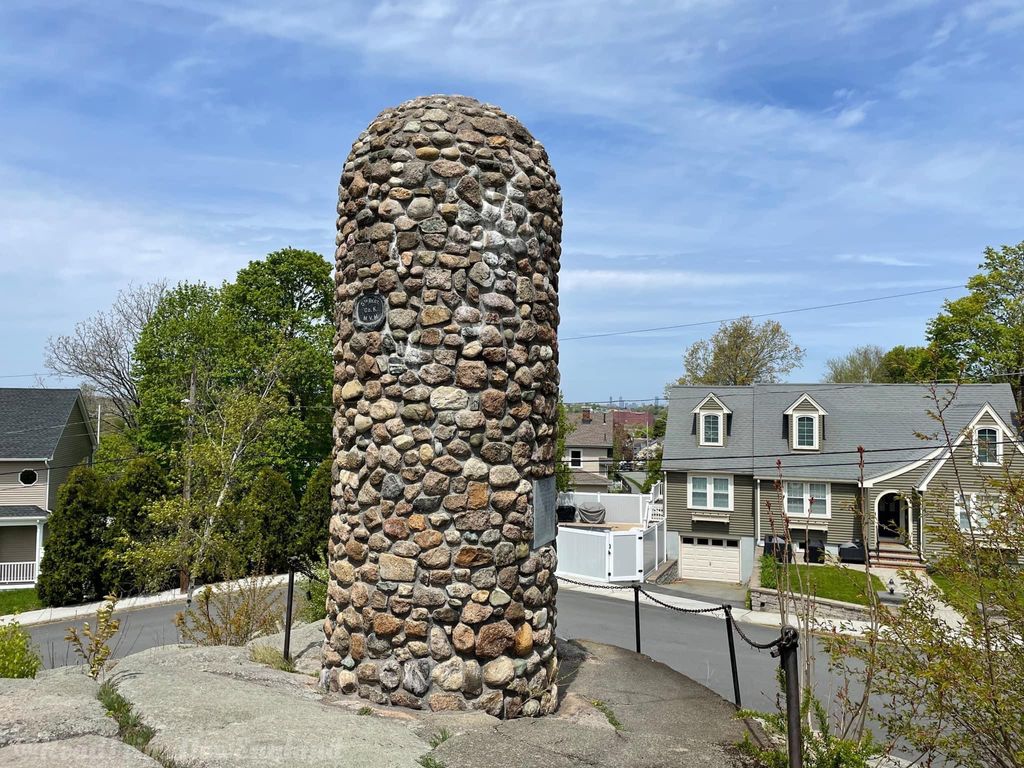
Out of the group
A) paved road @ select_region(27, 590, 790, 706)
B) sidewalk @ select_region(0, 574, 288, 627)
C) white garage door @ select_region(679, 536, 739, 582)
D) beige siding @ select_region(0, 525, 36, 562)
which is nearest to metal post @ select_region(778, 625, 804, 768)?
paved road @ select_region(27, 590, 790, 706)

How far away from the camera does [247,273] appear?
94.0 feet

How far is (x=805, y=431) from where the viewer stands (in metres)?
27.1

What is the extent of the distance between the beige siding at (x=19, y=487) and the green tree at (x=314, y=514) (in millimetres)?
10847

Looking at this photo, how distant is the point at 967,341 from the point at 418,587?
3834 cm

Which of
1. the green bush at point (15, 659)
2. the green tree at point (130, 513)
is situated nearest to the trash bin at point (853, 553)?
the green tree at point (130, 513)

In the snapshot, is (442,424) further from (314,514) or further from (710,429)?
(710,429)

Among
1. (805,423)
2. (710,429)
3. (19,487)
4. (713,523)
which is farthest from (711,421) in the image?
(19,487)

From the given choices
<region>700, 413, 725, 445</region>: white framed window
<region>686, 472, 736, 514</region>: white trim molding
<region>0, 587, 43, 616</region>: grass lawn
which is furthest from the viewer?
<region>700, 413, 725, 445</region>: white framed window

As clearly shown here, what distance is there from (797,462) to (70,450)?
28219 millimetres

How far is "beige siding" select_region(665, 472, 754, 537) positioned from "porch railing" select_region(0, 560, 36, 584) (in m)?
22.3

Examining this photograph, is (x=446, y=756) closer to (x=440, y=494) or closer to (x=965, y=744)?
(x=440, y=494)

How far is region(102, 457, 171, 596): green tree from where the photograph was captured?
66.0ft

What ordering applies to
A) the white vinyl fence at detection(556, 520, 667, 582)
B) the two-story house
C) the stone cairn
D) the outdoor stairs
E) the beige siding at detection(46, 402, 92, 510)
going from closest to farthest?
the stone cairn < the white vinyl fence at detection(556, 520, 667, 582) < the outdoor stairs < the beige siding at detection(46, 402, 92, 510) < the two-story house

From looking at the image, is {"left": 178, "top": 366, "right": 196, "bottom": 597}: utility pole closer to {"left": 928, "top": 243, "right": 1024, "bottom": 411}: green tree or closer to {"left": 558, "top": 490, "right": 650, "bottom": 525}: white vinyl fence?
{"left": 558, "top": 490, "right": 650, "bottom": 525}: white vinyl fence
